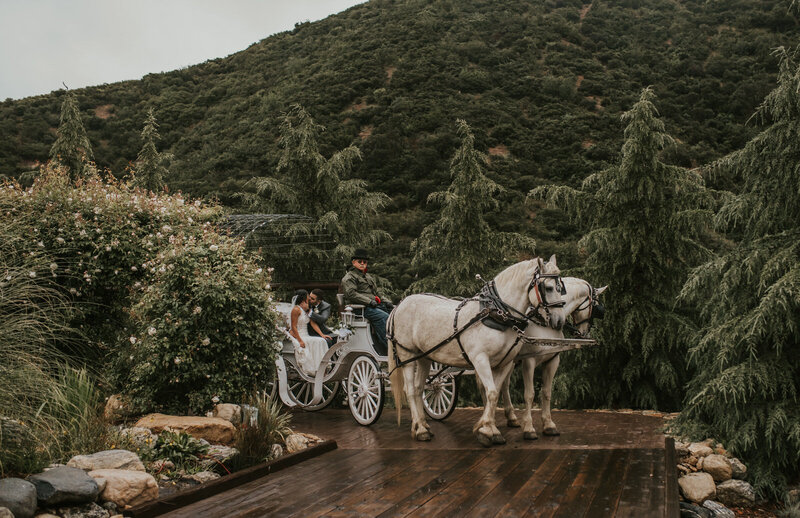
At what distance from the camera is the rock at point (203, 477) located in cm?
463

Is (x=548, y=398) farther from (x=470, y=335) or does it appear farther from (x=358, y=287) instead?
(x=358, y=287)

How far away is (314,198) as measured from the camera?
17.0 metres

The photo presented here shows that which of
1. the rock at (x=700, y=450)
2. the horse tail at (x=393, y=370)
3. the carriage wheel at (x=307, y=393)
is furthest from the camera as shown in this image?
the carriage wheel at (x=307, y=393)

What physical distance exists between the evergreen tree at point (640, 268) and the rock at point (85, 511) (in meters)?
7.54

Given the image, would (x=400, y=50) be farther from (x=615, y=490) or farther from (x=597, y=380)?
(x=615, y=490)

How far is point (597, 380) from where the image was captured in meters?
9.81

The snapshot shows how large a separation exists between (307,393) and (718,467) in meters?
5.69

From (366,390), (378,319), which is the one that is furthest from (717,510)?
(378,319)

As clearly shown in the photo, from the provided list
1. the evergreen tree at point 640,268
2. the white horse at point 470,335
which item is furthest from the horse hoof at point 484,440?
the evergreen tree at point 640,268

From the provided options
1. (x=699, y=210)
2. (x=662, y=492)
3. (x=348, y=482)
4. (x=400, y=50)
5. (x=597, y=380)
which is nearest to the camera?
(x=662, y=492)

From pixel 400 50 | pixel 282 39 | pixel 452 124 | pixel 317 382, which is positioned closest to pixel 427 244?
pixel 317 382

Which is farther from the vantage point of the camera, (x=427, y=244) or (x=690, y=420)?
(x=427, y=244)

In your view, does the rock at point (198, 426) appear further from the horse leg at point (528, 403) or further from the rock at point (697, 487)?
the rock at point (697, 487)

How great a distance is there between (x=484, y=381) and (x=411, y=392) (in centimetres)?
116
